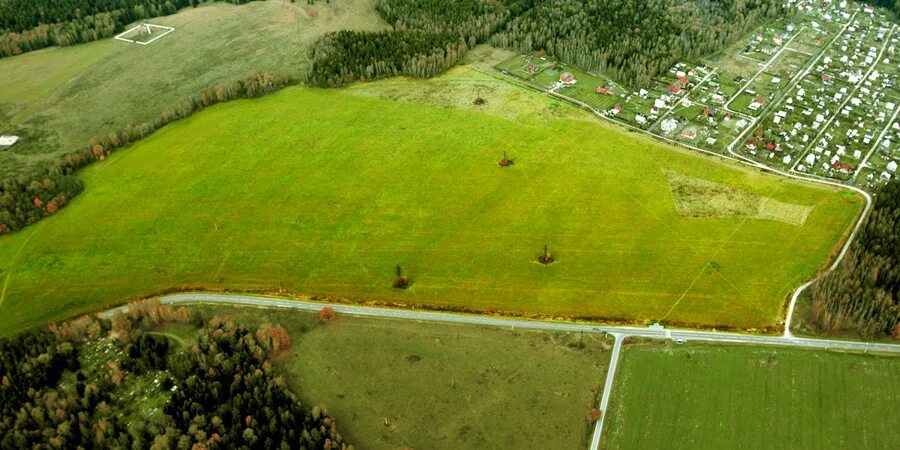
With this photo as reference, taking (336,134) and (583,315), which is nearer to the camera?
(583,315)

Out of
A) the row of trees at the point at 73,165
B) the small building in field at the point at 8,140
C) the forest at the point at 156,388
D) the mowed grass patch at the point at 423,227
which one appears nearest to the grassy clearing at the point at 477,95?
the mowed grass patch at the point at 423,227

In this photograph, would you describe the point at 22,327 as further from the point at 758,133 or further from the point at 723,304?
the point at 758,133

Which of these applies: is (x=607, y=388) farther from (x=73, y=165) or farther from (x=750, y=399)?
(x=73, y=165)

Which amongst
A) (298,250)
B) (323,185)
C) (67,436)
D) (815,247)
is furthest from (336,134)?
(815,247)

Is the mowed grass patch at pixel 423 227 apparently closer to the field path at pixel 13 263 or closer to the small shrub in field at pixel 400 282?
the field path at pixel 13 263

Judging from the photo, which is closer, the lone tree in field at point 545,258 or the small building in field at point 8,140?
the lone tree in field at point 545,258

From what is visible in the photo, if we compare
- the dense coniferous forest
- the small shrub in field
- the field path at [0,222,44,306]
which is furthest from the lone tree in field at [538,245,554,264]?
the field path at [0,222,44,306]
